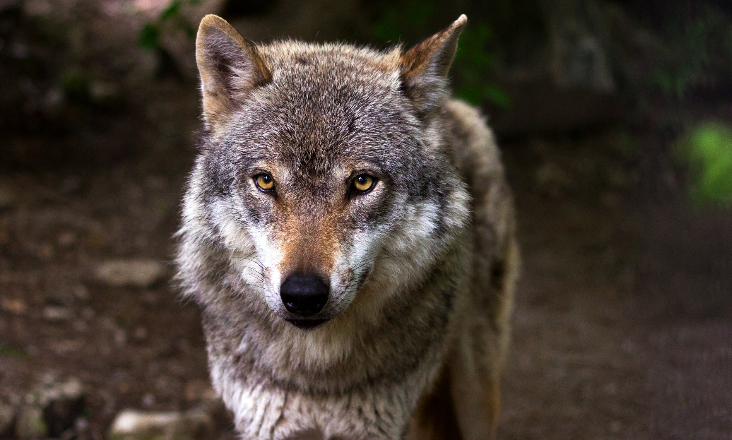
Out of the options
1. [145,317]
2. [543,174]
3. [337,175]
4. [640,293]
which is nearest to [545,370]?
[640,293]

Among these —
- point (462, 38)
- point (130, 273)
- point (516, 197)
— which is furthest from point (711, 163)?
point (130, 273)

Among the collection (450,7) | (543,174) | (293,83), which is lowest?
→ (543,174)

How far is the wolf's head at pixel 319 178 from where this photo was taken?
115 inches

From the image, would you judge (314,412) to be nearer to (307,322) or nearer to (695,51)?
(307,322)

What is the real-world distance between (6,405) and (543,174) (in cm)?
650

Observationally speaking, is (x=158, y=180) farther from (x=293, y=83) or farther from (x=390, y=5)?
(x=293, y=83)

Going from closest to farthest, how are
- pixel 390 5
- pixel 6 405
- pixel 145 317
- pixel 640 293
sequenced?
1. pixel 6 405
2. pixel 145 317
3. pixel 640 293
4. pixel 390 5

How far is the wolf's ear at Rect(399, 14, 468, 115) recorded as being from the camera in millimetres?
3346

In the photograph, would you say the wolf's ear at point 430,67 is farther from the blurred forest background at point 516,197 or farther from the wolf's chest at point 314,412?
the blurred forest background at point 516,197

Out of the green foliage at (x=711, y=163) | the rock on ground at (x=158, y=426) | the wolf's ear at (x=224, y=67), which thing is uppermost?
the wolf's ear at (x=224, y=67)

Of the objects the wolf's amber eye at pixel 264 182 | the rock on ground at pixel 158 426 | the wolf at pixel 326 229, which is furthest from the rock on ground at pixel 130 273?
the wolf's amber eye at pixel 264 182

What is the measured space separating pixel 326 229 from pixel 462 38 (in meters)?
3.81

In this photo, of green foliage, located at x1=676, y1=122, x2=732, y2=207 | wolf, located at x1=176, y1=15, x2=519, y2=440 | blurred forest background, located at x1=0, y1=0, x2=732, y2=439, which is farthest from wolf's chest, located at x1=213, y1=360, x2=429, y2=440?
green foliage, located at x1=676, y1=122, x2=732, y2=207

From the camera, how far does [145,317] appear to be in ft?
20.5
